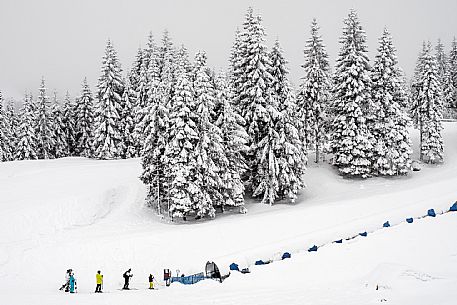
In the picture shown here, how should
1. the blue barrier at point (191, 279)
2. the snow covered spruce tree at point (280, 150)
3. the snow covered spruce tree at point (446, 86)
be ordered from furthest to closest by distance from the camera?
the snow covered spruce tree at point (446, 86) → the snow covered spruce tree at point (280, 150) → the blue barrier at point (191, 279)

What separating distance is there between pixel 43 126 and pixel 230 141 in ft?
123

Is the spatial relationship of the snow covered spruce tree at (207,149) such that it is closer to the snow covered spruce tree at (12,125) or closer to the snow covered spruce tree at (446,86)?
the snow covered spruce tree at (12,125)

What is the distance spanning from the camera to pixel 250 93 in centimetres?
3747

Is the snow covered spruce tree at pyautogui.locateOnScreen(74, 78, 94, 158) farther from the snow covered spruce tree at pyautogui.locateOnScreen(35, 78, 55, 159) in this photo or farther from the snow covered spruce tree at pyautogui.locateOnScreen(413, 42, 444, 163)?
the snow covered spruce tree at pyautogui.locateOnScreen(413, 42, 444, 163)

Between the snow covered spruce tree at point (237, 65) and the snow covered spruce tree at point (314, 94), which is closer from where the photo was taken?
the snow covered spruce tree at point (237, 65)

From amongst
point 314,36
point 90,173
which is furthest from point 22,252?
point 314,36

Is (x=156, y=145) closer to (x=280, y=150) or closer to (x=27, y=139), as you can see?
(x=280, y=150)

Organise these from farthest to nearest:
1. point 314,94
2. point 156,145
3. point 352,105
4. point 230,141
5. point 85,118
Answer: point 85,118 < point 314,94 < point 352,105 < point 156,145 < point 230,141

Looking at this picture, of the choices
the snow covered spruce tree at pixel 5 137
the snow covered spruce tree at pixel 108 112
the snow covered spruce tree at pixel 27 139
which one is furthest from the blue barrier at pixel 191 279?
the snow covered spruce tree at pixel 5 137

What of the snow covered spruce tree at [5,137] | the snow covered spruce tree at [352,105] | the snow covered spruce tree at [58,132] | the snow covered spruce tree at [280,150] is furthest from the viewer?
the snow covered spruce tree at [58,132]

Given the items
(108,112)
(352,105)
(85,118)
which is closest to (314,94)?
(352,105)

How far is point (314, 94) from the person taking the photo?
4475 centimetres

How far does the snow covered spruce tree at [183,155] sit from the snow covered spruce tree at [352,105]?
665 inches

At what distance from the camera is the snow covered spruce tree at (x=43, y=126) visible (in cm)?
5997
